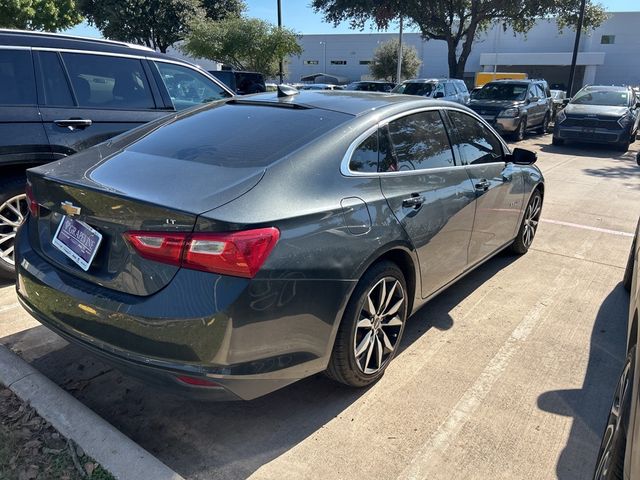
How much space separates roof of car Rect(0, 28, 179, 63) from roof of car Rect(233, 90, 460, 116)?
193 centimetres

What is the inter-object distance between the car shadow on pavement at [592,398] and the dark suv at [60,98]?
408cm

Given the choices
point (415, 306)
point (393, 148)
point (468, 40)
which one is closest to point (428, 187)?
point (393, 148)

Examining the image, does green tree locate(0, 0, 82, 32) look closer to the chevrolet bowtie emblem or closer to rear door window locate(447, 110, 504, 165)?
rear door window locate(447, 110, 504, 165)

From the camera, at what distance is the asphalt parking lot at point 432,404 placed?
2.55 meters

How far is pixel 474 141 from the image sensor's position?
4156 mm

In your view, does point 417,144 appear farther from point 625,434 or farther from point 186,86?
point 186,86

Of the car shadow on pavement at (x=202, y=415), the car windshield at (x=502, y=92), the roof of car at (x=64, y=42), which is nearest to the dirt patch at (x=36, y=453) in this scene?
the car shadow on pavement at (x=202, y=415)

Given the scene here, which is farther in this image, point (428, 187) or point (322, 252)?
point (428, 187)

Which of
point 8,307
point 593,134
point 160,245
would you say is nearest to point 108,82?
point 8,307

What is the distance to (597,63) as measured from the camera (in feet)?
158

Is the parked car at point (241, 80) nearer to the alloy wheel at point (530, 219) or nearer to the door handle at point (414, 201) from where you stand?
the alloy wheel at point (530, 219)

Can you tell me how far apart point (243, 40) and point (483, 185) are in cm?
2378

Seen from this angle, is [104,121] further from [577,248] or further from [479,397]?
[577,248]

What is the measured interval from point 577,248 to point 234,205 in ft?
15.8
